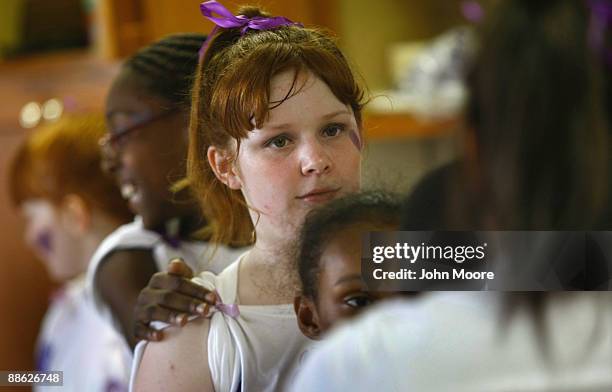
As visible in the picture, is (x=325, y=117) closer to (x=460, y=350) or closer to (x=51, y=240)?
(x=460, y=350)

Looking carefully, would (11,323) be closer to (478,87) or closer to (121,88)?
(121,88)

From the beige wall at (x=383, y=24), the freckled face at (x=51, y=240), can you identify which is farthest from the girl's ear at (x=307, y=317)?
the beige wall at (x=383, y=24)

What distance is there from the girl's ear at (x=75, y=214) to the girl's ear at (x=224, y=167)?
0.15m

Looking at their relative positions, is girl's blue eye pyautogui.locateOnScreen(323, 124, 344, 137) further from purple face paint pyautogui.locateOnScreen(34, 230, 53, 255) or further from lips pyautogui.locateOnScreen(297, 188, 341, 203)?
purple face paint pyautogui.locateOnScreen(34, 230, 53, 255)

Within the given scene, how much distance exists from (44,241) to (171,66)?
280 millimetres

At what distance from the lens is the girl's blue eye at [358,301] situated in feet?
1.49

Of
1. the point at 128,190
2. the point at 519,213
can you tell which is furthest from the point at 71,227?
the point at 519,213

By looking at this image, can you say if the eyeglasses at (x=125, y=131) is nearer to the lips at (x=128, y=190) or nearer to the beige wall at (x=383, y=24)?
the lips at (x=128, y=190)

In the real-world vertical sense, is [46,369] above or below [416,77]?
below

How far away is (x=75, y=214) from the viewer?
61cm

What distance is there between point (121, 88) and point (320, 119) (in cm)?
14

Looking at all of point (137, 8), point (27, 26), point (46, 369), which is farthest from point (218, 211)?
point (27, 26)

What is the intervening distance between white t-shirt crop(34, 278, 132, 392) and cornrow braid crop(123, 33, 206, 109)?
0.16 meters

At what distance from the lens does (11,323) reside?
2.19 feet
